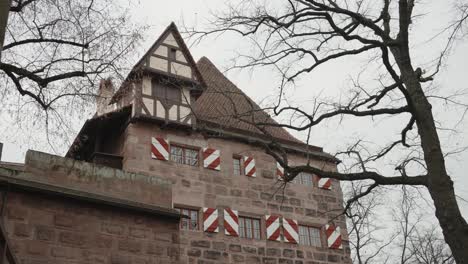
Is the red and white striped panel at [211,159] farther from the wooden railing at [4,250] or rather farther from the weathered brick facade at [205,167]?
the wooden railing at [4,250]

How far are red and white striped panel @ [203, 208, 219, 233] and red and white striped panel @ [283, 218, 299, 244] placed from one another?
217 cm

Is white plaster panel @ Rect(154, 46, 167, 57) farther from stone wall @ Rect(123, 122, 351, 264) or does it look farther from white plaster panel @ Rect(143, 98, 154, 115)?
stone wall @ Rect(123, 122, 351, 264)

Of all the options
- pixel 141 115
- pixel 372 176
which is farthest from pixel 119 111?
pixel 372 176

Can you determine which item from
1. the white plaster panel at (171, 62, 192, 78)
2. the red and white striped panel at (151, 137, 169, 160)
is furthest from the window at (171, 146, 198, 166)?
the white plaster panel at (171, 62, 192, 78)

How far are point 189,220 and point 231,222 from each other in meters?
1.20

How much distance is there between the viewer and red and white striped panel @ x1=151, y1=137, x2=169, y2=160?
13.7m

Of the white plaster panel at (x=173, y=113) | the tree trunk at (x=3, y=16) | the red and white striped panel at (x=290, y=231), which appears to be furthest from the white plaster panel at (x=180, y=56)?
the tree trunk at (x=3, y=16)

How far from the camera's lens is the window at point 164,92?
47.6 feet

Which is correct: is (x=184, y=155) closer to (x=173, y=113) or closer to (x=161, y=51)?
(x=173, y=113)

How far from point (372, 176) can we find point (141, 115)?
8169 millimetres

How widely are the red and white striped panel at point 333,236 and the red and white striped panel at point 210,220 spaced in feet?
12.2

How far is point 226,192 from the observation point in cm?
1443

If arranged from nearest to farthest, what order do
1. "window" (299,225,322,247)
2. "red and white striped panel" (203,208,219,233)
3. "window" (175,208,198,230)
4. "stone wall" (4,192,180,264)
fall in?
1. "stone wall" (4,192,180,264)
2. "window" (175,208,198,230)
3. "red and white striped panel" (203,208,219,233)
4. "window" (299,225,322,247)

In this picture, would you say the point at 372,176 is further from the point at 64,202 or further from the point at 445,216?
the point at 64,202
